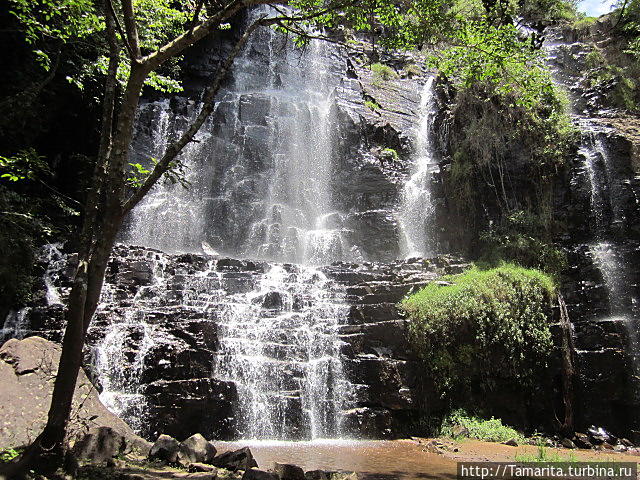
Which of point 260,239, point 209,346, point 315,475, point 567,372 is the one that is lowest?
point 315,475

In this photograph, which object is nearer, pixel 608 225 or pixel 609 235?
pixel 609 235

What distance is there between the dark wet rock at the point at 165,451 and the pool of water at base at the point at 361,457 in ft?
4.55

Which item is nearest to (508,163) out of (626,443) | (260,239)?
(626,443)

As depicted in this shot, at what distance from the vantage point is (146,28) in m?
12.7

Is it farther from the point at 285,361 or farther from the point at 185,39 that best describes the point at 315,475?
the point at 285,361

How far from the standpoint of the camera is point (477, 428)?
979cm

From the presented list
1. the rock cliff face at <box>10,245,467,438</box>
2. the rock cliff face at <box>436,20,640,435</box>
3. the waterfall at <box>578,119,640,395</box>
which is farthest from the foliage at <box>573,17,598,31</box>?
the rock cliff face at <box>10,245,467,438</box>

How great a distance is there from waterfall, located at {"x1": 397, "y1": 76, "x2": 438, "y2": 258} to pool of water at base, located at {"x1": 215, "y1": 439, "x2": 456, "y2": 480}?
877 centimetres

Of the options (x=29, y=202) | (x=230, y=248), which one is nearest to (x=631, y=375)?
(x=230, y=248)

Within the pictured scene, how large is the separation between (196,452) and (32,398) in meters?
2.44

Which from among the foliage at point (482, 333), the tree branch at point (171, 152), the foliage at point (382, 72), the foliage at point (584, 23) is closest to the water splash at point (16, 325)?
the tree branch at point (171, 152)

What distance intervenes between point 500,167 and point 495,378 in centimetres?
776

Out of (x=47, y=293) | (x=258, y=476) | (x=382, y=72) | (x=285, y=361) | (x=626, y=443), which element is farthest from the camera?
(x=382, y=72)

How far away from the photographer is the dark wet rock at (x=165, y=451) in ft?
18.6
